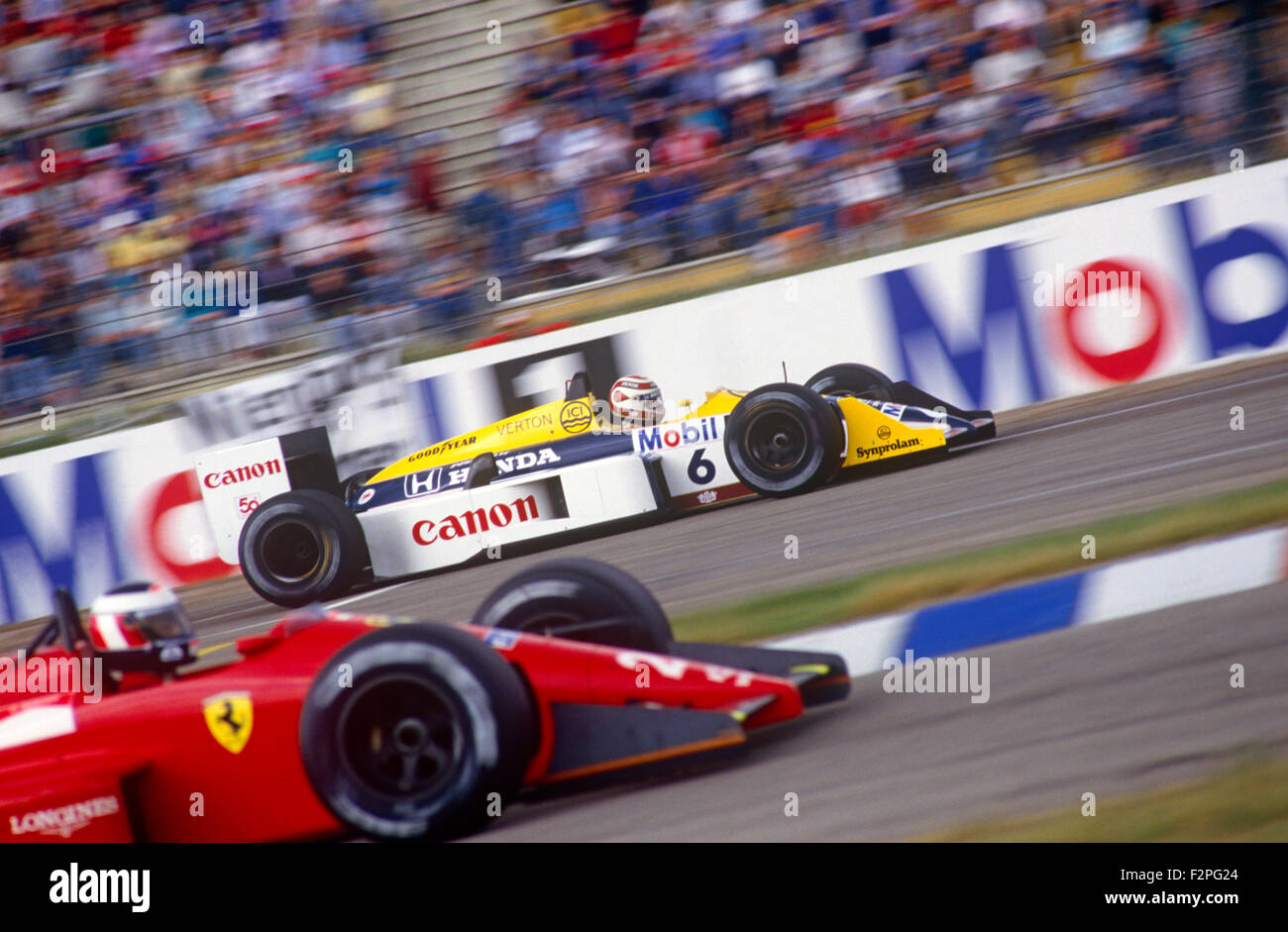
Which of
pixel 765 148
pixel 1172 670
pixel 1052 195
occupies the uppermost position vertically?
pixel 765 148

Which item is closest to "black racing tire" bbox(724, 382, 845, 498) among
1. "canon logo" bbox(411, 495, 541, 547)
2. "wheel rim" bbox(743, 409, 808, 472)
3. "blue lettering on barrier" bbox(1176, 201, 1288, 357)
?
"wheel rim" bbox(743, 409, 808, 472)

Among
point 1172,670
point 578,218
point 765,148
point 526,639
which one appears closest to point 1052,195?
point 765,148

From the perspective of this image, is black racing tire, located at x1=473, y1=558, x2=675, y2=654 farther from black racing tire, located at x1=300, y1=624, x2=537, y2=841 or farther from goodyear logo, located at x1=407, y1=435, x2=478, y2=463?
goodyear logo, located at x1=407, y1=435, x2=478, y2=463

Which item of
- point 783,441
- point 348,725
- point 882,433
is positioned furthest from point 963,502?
point 348,725

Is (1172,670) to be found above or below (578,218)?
below

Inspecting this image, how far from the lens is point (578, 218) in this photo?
1088 centimetres

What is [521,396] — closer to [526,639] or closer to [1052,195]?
[1052,195]

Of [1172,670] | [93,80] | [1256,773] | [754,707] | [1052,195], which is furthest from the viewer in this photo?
[93,80]

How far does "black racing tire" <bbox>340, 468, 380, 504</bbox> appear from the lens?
9102 millimetres

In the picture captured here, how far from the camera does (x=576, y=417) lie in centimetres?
867

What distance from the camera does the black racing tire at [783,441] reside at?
8211 mm

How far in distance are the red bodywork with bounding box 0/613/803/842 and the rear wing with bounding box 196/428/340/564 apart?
4.98 metres

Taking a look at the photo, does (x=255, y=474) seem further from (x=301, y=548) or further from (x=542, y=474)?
(x=542, y=474)
